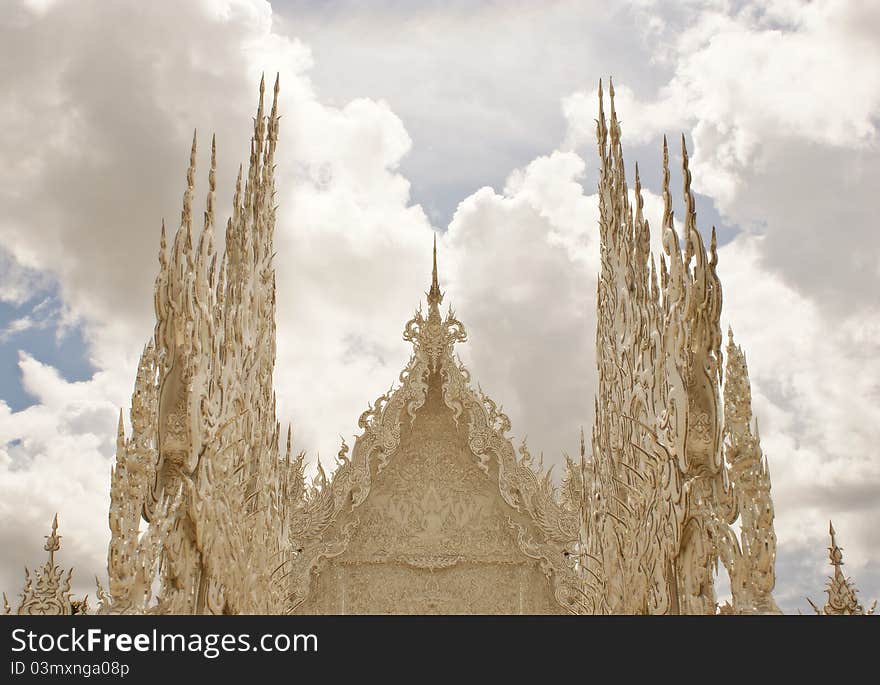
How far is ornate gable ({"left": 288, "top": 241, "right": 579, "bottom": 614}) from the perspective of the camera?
13.6 metres

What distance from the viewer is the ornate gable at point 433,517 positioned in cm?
1358

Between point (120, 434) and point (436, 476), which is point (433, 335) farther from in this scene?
point (120, 434)

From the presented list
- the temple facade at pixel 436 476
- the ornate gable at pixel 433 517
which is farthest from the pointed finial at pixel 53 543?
the ornate gable at pixel 433 517

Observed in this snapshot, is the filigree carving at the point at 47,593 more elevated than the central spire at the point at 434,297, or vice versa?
the central spire at the point at 434,297

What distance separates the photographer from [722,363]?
8.01 m

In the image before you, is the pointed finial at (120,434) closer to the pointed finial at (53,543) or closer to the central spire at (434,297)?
the pointed finial at (53,543)

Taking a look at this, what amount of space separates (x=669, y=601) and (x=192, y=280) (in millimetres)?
5034

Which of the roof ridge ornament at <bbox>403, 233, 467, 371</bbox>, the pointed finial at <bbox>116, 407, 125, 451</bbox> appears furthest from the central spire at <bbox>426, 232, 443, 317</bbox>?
the pointed finial at <bbox>116, 407, 125, 451</bbox>

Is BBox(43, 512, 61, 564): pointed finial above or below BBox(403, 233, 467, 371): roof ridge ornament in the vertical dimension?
below

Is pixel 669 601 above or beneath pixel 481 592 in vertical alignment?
beneath

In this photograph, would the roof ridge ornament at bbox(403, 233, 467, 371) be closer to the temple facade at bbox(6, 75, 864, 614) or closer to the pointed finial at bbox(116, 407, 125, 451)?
the temple facade at bbox(6, 75, 864, 614)
